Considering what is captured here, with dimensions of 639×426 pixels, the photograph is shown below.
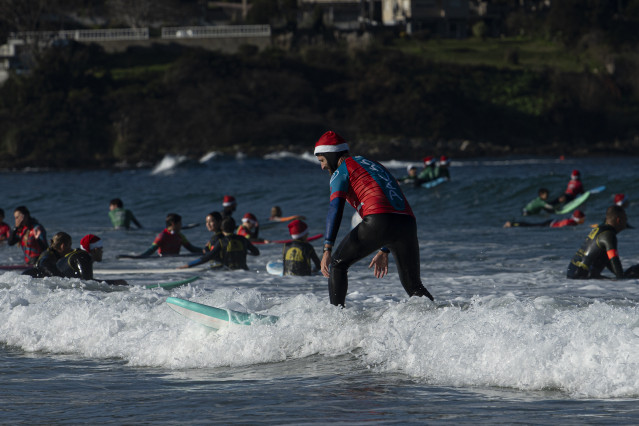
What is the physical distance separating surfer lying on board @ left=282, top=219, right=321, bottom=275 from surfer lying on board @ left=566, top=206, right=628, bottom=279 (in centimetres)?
356

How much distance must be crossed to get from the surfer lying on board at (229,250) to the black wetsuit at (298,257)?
1043 millimetres

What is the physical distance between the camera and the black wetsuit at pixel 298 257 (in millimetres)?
13125

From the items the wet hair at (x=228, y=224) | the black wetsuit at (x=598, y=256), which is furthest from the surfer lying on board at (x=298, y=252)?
the black wetsuit at (x=598, y=256)

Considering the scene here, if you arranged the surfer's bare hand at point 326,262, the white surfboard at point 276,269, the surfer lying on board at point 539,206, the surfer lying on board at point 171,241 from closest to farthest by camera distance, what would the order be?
the surfer's bare hand at point 326,262 → the white surfboard at point 276,269 → the surfer lying on board at point 171,241 → the surfer lying on board at point 539,206

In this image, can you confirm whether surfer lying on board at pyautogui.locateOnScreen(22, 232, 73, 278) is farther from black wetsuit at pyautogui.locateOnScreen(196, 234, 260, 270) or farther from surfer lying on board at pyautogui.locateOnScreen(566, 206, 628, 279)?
surfer lying on board at pyautogui.locateOnScreen(566, 206, 628, 279)

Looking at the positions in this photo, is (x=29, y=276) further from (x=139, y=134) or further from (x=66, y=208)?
(x=139, y=134)

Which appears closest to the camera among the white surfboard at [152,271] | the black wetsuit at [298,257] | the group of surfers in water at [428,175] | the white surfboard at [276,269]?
the black wetsuit at [298,257]

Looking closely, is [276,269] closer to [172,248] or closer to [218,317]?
[172,248]

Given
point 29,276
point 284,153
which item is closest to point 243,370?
point 29,276

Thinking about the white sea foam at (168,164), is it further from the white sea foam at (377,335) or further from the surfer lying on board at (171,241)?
the white sea foam at (377,335)

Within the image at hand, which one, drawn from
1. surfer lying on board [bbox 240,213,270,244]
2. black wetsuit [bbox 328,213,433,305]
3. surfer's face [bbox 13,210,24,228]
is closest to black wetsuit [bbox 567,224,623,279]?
black wetsuit [bbox 328,213,433,305]

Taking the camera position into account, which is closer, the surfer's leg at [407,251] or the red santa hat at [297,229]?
the surfer's leg at [407,251]

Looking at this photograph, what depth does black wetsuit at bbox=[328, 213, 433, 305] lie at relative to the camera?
7.73 m

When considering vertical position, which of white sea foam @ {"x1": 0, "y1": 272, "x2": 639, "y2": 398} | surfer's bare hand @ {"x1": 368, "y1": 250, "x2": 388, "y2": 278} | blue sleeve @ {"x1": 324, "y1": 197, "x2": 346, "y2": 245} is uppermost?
blue sleeve @ {"x1": 324, "y1": 197, "x2": 346, "y2": 245}
